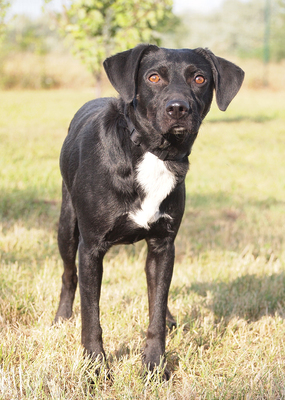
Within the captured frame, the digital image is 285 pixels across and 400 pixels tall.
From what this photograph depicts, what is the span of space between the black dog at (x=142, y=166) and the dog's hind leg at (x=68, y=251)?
0.48m

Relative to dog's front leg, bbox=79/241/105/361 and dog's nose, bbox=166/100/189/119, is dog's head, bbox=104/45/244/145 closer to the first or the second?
dog's nose, bbox=166/100/189/119

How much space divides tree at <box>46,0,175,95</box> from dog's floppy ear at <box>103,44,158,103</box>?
18.6 ft

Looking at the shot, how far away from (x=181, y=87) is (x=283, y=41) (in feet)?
126

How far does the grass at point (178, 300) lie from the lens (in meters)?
2.77

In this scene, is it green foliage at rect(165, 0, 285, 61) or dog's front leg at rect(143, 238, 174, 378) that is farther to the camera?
green foliage at rect(165, 0, 285, 61)

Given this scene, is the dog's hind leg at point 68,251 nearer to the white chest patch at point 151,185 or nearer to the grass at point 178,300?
the grass at point 178,300

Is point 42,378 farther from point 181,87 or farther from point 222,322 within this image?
point 181,87

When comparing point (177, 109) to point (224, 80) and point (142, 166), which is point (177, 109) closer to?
point (142, 166)

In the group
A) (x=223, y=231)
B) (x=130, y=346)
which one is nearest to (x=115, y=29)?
(x=223, y=231)

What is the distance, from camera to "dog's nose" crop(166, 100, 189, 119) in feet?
8.98

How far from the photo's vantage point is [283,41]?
37906mm

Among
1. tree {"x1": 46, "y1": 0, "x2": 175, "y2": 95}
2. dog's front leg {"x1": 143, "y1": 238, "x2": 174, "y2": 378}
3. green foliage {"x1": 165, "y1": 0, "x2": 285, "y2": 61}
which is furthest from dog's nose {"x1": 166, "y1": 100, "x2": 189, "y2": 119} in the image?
green foliage {"x1": 165, "y1": 0, "x2": 285, "y2": 61}

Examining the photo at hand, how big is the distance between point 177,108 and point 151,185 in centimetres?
51

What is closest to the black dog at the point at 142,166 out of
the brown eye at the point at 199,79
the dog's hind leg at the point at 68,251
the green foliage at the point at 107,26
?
the brown eye at the point at 199,79
